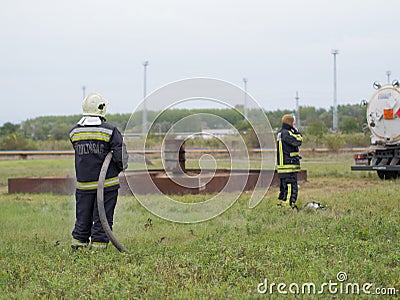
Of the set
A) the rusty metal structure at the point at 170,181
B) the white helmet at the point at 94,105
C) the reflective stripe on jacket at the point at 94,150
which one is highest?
the white helmet at the point at 94,105

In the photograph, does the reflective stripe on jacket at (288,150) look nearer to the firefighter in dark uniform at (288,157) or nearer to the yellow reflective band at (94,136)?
the firefighter in dark uniform at (288,157)

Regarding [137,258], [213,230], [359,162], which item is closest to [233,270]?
[137,258]

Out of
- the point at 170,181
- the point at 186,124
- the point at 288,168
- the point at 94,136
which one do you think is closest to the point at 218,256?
the point at 94,136

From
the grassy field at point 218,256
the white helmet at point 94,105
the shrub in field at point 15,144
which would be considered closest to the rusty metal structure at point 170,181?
the grassy field at point 218,256

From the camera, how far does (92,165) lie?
722 cm

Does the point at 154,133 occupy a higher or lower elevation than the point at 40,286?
higher

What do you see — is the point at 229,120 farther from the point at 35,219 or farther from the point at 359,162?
the point at 359,162

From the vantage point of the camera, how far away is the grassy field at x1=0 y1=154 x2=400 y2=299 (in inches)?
206

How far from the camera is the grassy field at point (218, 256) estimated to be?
524 cm

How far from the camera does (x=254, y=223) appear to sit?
912 centimetres

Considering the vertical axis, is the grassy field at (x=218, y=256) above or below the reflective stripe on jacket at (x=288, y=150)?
below

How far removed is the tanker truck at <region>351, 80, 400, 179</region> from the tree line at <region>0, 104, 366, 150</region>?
2.51m

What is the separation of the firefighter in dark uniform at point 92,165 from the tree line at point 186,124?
137 inches

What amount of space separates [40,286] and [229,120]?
7.99 metres
